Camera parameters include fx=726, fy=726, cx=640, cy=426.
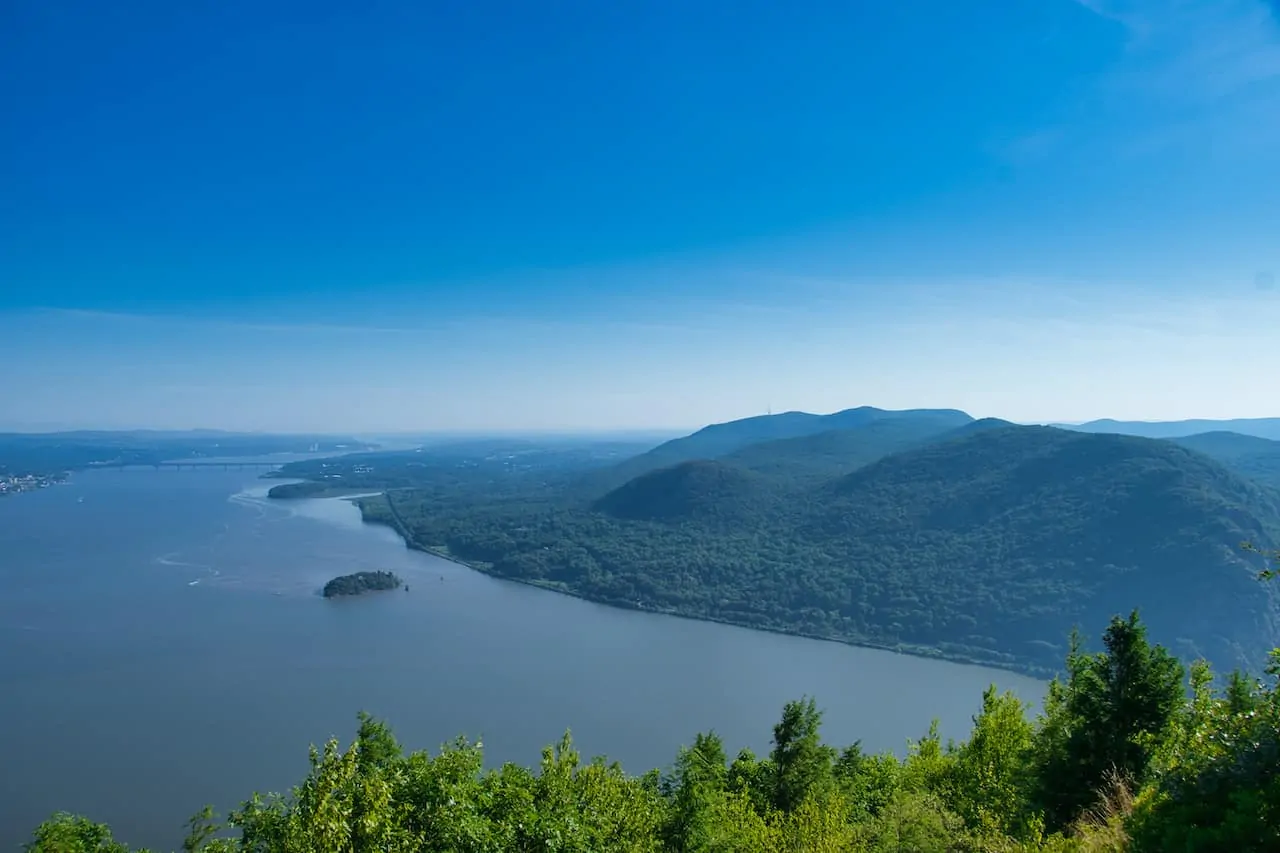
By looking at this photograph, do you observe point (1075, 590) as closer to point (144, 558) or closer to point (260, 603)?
point (260, 603)

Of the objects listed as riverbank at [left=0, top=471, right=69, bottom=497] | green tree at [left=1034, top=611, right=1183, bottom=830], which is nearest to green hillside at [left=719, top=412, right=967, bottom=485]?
green tree at [left=1034, top=611, right=1183, bottom=830]

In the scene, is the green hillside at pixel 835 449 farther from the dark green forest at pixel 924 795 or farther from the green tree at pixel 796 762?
the dark green forest at pixel 924 795

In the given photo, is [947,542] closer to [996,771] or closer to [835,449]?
[835,449]

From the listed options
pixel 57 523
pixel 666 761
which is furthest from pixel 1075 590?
pixel 57 523

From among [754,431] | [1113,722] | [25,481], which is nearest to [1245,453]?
[754,431]

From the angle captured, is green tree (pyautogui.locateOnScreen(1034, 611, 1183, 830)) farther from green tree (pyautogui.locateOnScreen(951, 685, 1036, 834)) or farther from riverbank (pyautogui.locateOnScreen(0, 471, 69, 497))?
riverbank (pyautogui.locateOnScreen(0, 471, 69, 497))

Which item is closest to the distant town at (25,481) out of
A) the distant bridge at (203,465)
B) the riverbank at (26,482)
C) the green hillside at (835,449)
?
the riverbank at (26,482)
